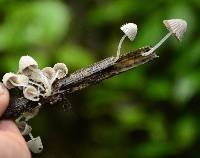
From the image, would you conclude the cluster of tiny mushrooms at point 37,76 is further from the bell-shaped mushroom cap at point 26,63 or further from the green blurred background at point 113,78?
the green blurred background at point 113,78

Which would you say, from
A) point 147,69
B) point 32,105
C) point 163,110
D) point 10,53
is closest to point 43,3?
point 10,53

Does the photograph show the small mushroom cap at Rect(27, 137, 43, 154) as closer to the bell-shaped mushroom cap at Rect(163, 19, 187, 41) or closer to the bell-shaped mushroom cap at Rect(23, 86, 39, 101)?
the bell-shaped mushroom cap at Rect(23, 86, 39, 101)

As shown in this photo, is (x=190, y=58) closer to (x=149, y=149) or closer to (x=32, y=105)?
(x=149, y=149)

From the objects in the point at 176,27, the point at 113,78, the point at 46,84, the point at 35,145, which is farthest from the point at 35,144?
the point at 113,78

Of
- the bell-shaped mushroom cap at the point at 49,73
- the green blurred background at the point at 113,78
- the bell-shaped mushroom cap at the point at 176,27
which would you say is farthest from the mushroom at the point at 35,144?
the green blurred background at the point at 113,78

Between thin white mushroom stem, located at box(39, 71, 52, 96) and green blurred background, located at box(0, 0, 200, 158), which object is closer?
thin white mushroom stem, located at box(39, 71, 52, 96)

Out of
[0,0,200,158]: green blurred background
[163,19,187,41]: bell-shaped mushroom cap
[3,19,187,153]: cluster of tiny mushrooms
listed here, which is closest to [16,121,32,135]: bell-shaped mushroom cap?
[3,19,187,153]: cluster of tiny mushrooms
